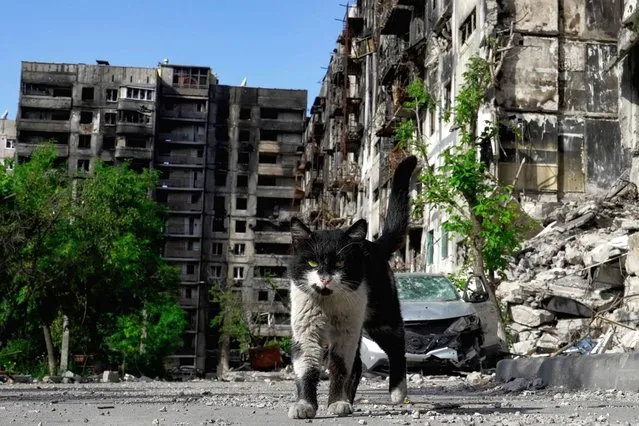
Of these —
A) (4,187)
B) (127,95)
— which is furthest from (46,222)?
(127,95)

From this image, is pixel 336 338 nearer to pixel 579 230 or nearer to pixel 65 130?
pixel 579 230

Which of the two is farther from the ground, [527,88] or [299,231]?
[527,88]

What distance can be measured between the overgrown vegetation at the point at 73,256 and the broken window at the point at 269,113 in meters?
46.2

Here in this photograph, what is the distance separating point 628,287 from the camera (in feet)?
60.3

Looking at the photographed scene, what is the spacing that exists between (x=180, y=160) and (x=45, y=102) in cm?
1370

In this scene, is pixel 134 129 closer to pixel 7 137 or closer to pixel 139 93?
pixel 139 93

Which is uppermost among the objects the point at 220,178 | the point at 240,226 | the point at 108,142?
the point at 108,142

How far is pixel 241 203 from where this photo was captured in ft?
325

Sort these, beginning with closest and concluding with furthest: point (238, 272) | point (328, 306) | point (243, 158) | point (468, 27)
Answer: point (328, 306) < point (468, 27) < point (238, 272) < point (243, 158)

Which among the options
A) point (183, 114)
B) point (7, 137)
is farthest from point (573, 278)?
point (7, 137)

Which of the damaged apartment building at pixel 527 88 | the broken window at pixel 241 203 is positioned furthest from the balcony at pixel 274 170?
the damaged apartment building at pixel 527 88

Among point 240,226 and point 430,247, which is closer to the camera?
point 430,247

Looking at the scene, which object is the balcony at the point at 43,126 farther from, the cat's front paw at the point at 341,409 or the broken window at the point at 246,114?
the cat's front paw at the point at 341,409

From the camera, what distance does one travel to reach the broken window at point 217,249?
97438 mm
